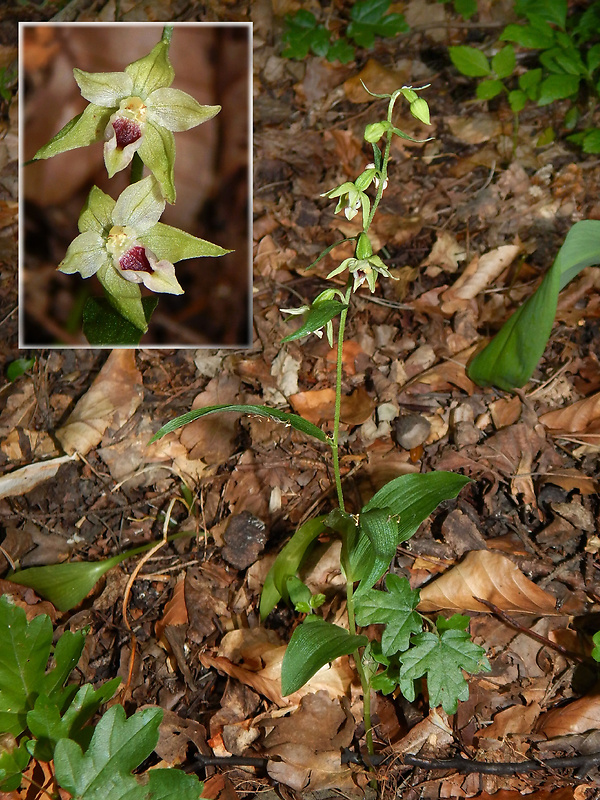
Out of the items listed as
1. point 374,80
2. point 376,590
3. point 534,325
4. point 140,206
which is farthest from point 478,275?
point 376,590

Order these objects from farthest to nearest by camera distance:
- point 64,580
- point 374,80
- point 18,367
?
point 374,80, point 18,367, point 64,580

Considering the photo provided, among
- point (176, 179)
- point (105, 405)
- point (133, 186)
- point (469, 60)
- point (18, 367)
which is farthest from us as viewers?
point (469, 60)

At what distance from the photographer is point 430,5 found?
286 centimetres

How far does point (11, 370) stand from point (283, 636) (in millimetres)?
1292

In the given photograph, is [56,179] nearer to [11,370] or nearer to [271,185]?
[11,370]

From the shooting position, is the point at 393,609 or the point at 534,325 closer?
the point at 393,609

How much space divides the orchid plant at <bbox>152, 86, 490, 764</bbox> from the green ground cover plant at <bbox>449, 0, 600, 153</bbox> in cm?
126

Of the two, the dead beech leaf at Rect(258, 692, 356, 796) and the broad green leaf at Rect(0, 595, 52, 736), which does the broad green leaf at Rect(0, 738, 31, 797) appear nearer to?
the broad green leaf at Rect(0, 595, 52, 736)

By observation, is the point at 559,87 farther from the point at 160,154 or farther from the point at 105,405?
the point at 105,405

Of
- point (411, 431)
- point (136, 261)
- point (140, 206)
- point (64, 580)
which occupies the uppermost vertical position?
point (140, 206)

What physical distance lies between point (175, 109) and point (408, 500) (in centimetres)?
109

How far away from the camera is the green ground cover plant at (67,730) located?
3.67 feet

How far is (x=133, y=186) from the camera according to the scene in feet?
5.25

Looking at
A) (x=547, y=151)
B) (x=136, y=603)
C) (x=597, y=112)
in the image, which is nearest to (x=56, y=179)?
(x=136, y=603)
